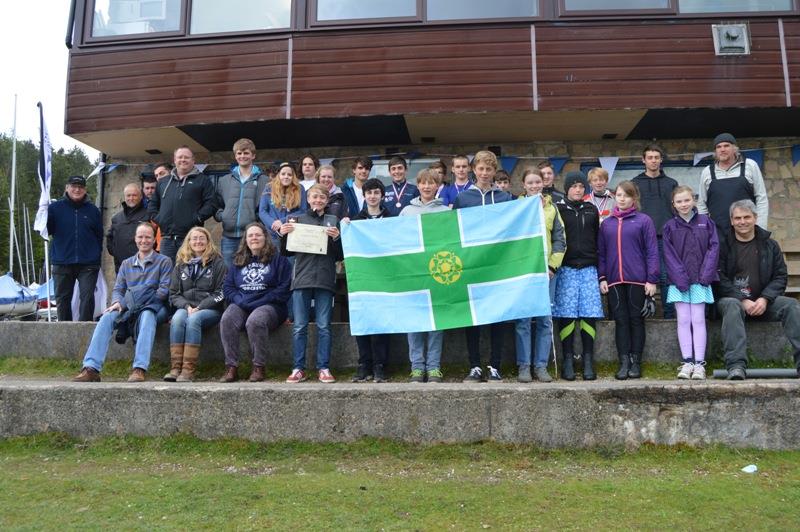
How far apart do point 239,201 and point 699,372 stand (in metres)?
4.85

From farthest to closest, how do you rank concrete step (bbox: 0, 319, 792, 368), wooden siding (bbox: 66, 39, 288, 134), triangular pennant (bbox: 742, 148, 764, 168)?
1. triangular pennant (bbox: 742, 148, 764, 168)
2. wooden siding (bbox: 66, 39, 288, 134)
3. concrete step (bbox: 0, 319, 792, 368)

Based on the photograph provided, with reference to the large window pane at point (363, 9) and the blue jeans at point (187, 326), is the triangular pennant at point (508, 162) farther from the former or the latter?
the blue jeans at point (187, 326)

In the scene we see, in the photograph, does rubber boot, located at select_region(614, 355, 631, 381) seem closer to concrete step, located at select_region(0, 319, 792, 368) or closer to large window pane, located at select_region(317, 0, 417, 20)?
concrete step, located at select_region(0, 319, 792, 368)

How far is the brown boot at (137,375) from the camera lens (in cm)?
554

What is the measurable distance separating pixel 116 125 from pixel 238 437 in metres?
5.94

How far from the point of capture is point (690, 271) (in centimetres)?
553

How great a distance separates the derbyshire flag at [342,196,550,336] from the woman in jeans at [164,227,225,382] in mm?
1339

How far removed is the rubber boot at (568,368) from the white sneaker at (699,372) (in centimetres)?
98

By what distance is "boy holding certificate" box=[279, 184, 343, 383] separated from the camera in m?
5.55

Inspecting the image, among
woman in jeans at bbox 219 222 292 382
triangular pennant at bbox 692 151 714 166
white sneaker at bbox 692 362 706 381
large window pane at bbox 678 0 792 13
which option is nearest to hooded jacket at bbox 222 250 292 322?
woman in jeans at bbox 219 222 292 382

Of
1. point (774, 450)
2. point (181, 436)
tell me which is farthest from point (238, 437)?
point (774, 450)

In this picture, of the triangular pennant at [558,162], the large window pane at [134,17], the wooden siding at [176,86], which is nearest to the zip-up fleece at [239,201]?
the wooden siding at [176,86]

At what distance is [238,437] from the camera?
185 inches

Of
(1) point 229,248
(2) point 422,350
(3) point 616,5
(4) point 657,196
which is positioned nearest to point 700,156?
(3) point 616,5
